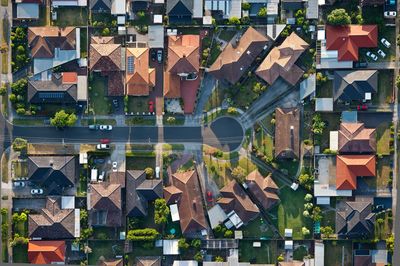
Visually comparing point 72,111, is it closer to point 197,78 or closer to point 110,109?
point 110,109

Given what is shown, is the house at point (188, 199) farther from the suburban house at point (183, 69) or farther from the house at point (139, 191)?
the suburban house at point (183, 69)

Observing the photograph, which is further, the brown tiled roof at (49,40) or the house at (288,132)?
the brown tiled roof at (49,40)

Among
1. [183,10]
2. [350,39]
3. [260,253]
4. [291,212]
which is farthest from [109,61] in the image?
[260,253]

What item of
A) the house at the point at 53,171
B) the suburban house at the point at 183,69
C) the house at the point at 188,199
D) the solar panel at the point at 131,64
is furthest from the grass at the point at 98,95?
the house at the point at 188,199

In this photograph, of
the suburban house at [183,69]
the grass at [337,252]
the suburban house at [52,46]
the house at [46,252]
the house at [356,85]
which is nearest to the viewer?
the house at [356,85]

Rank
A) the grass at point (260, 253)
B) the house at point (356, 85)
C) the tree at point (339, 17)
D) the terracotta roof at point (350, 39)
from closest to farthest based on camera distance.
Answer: the tree at point (339, 17) → the terracotta roof at point (350, 39) → the house at point (356, 85) → the grass at point (260, 253)

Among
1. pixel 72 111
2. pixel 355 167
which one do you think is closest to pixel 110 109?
pixel 72 111

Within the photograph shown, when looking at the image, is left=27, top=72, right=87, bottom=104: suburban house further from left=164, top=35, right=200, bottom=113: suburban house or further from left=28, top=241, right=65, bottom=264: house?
left=28, top=241, right=65, bottom=264: house

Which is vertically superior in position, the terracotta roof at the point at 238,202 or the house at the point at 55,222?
the terracotta roof at the point at 238,202

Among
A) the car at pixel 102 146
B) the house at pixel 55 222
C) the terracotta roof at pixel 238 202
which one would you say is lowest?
the house at pixel 55 222
